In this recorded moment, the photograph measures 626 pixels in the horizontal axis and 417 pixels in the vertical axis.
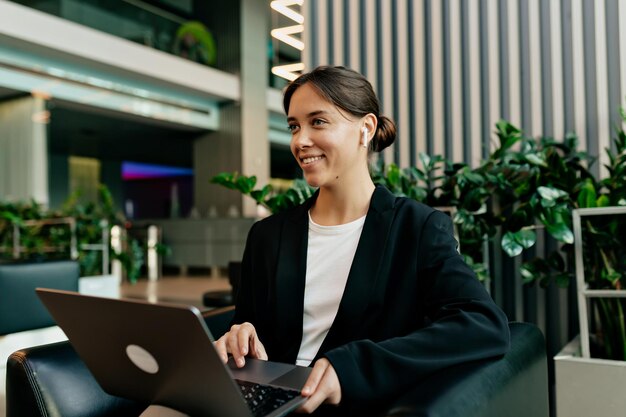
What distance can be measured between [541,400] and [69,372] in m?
1.11

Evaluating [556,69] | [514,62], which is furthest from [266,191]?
[556,69]

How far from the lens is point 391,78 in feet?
9.25

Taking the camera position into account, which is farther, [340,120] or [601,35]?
[601,35]

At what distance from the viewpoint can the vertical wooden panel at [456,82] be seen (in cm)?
263

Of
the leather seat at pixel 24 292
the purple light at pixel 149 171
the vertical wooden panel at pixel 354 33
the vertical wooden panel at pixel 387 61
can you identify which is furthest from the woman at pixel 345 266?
the purple light at pixel 149 171

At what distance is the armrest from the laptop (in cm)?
21

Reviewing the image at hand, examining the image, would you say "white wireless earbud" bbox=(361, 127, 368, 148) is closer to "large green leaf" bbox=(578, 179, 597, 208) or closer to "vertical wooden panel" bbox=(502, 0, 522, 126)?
"large green leaf" bbox=(578, 179, 597, 208)

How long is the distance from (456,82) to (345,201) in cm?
156

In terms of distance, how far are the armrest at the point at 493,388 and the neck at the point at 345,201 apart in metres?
0.46

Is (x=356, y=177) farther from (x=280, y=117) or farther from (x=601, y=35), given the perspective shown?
(x=280, y=117)

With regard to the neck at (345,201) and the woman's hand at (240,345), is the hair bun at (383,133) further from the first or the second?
the woman's hand at (240,345)

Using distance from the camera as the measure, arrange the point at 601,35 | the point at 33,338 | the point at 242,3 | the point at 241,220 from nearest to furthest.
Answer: the point at 601,35 → the point at 33,338 → the point at 241,220 → the point at 242,3

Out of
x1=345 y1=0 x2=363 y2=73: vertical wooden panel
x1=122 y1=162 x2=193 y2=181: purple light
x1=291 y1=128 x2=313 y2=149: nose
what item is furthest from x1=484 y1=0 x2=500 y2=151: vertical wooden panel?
x1=122 y1=162 x2=193 y2=181: purple light

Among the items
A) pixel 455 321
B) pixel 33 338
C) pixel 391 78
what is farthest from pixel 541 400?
pixel 33 338
